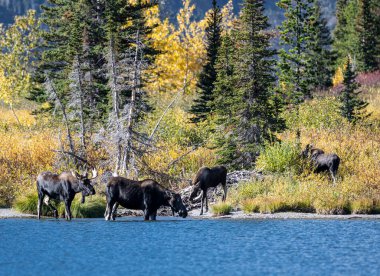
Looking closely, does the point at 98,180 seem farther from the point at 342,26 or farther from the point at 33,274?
the point at 342,26

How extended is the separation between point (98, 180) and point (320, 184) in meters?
9.14

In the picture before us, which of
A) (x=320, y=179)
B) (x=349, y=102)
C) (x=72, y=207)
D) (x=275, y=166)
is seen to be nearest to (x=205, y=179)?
(x=275, y=166)

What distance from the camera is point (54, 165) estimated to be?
110ft

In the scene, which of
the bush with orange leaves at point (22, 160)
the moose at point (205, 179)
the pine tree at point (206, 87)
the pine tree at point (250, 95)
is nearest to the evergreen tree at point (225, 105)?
the pine tree at point (250, 95)

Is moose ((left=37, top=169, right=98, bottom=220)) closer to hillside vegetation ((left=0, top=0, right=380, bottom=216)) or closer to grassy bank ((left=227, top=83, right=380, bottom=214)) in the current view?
hillside vegetation ((left=0, top=0, right=380, bottom=216))

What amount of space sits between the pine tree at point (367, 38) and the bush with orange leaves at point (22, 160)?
38520 mm

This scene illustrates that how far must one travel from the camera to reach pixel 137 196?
26.9 m

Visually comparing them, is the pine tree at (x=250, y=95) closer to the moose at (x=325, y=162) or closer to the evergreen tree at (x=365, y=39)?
the moose at (x=325, y=162)

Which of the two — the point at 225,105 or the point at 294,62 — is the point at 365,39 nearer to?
the point at 294,62

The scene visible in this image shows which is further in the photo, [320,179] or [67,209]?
[320,179]

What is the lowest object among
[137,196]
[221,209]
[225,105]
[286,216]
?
[286,216]

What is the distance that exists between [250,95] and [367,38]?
3665cm

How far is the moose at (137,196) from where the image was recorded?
26703 mm

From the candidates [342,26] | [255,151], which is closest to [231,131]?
[255,151]
